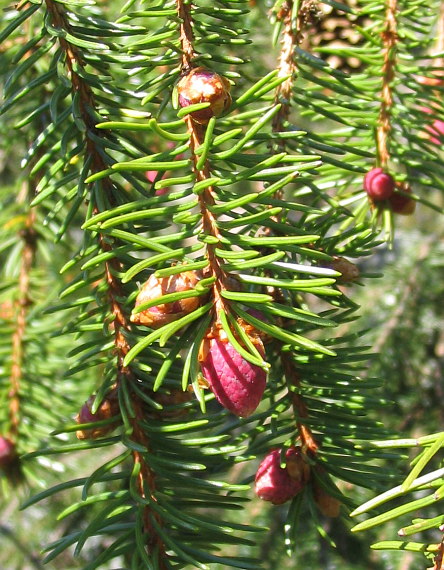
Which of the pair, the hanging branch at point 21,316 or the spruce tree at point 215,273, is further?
the hanging branch at point 21,316

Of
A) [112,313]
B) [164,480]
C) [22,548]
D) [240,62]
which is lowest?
[22,548]

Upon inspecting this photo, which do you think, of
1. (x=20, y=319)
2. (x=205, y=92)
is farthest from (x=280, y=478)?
(x=20, y=319)

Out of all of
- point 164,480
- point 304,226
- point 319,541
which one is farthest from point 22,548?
point 304,226

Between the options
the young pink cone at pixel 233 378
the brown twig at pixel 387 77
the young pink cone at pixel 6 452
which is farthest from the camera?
the young pink cone at pixel 6 452

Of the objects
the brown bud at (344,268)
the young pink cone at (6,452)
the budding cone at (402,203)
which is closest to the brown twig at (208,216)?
the brown bud at (344,268)

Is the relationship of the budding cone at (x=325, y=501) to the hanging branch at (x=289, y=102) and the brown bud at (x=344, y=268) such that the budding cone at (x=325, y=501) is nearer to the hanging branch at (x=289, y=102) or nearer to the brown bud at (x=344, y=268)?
the hanging branch at (x=289, y=102)

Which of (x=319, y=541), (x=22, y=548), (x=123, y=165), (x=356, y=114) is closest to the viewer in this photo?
(x=123, y=165)

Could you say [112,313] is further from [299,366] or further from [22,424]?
[22,424]
